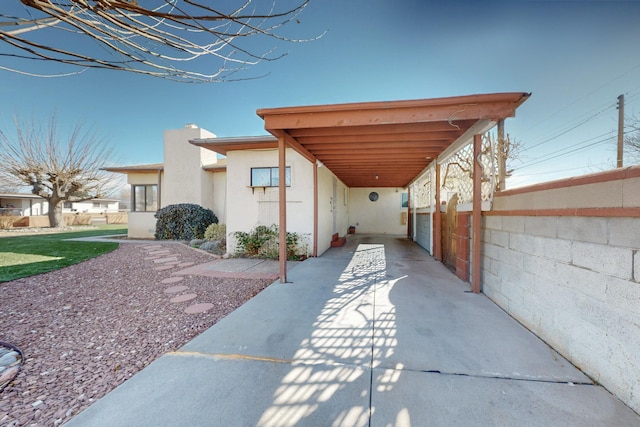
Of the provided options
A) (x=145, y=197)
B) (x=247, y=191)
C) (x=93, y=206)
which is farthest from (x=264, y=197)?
(x=93, y=206)

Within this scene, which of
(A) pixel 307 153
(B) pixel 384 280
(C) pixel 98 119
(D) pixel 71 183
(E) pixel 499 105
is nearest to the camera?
(E) pixel 499 105

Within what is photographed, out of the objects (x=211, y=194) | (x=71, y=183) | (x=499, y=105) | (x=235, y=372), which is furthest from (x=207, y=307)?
(x=71, y=183)

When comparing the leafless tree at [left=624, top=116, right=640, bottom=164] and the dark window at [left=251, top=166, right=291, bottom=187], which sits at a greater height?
the leafless tree at [left=624, top=116, right=640, bottom=164]

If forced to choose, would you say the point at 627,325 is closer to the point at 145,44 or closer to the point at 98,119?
the point at 145,44

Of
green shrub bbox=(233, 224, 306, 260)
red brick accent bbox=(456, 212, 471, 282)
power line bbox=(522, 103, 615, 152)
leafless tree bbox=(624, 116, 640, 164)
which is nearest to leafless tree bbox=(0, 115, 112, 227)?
green shrub bbox=(233, 224, 306, 260)

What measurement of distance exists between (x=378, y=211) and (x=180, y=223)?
9905mm

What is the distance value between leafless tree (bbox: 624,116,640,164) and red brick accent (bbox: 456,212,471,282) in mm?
8657

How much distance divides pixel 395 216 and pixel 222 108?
10.0 m

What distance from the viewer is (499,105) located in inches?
132

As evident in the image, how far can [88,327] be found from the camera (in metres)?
2.95

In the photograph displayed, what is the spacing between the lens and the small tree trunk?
51.8ft

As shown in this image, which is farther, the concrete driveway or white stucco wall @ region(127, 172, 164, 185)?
white stucco wall @ region(127, 172, 164, 185)

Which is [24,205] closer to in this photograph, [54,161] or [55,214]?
[55,214]

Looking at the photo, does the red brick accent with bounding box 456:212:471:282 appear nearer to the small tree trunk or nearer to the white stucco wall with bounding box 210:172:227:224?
the white stucco wall with bounding box 210:172:227:224
